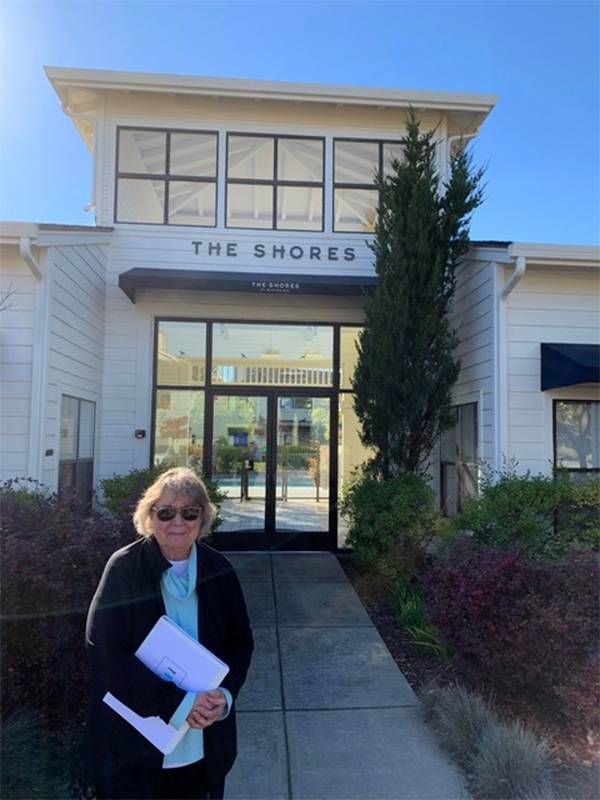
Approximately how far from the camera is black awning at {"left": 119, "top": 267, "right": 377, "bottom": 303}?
24.2 feet

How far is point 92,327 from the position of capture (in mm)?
7367

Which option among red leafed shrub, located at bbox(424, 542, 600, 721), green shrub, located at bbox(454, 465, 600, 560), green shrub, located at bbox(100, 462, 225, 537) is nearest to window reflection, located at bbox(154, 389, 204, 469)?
green shrub, located at bbox(100, 462, 225, 537)

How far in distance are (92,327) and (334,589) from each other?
4486mm

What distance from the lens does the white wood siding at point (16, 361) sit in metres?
5.86

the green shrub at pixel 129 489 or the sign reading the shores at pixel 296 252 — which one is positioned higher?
the sign reading the shores at pixel 296 252

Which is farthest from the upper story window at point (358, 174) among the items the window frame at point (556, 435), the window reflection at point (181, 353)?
the window frame at point (556, 435)

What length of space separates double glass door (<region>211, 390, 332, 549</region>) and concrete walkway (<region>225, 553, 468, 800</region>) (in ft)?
7.44

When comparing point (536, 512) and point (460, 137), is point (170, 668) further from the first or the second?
point (460, 137)

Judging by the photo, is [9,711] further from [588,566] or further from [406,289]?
[406,289]

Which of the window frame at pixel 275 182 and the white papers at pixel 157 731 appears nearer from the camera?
the white papers at pixel 157 731

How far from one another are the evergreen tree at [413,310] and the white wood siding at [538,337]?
0.76 m

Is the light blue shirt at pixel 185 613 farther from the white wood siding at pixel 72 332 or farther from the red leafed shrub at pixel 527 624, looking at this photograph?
the white wood siding at pixel 72 332

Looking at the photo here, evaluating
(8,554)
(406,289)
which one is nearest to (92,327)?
(406,289)

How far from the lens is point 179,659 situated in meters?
2.09
